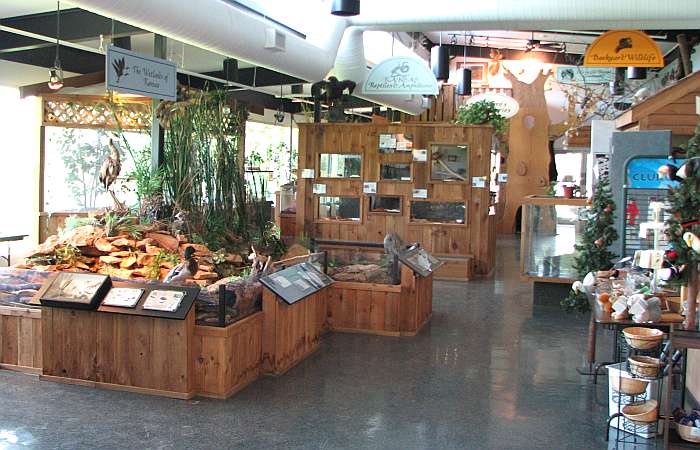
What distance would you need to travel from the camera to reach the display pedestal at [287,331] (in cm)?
568

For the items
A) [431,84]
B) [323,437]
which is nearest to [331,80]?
[431,84]

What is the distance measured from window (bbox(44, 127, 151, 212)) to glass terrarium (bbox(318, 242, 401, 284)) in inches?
170

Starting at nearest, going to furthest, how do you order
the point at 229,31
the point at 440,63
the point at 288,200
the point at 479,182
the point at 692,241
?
1. the point at 692,241
2. the point at 229,31
3. the point at 479,182
4. the point at 440,63
5. the point at 288,200

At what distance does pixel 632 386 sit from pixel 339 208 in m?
7.54

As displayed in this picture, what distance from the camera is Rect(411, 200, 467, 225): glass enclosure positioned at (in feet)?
36.4

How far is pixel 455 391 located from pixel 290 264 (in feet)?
6.68

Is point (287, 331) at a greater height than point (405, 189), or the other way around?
point (405, 189)

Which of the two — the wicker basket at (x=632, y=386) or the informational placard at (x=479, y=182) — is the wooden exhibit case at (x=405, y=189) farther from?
the wicker basket at (x=632, y=386)

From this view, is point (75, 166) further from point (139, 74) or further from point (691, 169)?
point (691, 169)

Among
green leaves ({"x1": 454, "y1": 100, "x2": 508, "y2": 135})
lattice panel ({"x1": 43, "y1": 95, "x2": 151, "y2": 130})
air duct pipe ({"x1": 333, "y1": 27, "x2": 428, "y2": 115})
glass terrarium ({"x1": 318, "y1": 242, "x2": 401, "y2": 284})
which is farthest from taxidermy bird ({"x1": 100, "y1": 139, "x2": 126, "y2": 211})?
green leaves ({"x1": 454, "y1": 100, "x2": 508, "y2": 135})

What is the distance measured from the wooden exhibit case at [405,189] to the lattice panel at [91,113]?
8.60ft

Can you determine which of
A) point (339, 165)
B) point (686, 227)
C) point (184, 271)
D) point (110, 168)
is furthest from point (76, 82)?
point (686, 227)

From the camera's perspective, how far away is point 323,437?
14.5 feet

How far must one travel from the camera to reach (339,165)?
37.7 feet
